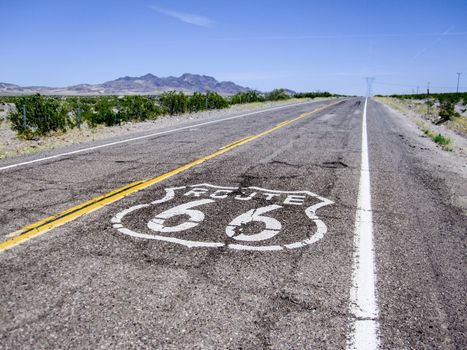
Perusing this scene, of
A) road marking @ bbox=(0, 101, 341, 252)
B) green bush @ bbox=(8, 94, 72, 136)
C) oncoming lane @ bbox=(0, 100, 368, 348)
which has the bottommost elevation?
oncoming lane @ bbox=(0, 100, 368, 348)

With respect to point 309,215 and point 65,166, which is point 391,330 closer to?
point 309,215

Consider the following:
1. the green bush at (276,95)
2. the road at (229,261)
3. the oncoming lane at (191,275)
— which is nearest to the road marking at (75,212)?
the road at (229,261)

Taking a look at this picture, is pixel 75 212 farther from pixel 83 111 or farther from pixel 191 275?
pixel 83 111

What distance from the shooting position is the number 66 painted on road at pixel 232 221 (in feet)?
13.8

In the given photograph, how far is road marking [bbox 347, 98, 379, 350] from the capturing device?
8.07ft

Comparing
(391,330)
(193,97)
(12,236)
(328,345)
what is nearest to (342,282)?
(391,330)

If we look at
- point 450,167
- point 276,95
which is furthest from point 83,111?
point 276,95

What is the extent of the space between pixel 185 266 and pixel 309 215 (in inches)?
80.3

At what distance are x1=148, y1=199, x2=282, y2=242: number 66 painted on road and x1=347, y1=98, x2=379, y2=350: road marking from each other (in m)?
0.90

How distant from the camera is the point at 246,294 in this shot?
297 cm

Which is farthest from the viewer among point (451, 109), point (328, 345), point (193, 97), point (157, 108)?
point (193, 97)

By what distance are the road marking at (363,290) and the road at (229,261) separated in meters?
0.01

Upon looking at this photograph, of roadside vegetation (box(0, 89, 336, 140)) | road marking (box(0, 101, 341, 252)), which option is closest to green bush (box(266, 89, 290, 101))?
roadside vegetation (box(0, 89, 336, 140))

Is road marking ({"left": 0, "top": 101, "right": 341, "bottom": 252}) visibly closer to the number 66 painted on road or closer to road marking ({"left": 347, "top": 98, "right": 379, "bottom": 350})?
the number 66 painted on road
